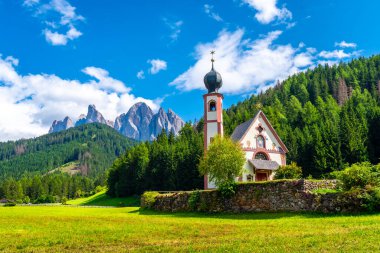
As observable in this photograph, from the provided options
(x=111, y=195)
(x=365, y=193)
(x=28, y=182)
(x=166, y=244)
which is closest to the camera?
(x=166, y=244)

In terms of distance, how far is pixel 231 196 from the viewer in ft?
97.3

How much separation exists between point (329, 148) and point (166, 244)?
53.5 metres

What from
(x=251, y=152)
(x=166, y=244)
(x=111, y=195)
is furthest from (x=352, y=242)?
(x=111, y=195)

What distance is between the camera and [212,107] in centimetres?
5341

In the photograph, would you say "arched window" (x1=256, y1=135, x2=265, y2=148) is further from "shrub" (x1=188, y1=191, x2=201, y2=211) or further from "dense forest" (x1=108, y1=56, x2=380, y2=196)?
"shrub" (x1=188, y1=191, x2=201, y2=211)

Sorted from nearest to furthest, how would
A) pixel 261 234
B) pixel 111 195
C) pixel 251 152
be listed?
pixel 261 234 < pixel 251 152 < pixel 111 195

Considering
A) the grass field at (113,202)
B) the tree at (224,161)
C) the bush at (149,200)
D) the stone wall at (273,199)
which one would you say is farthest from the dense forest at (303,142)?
the stone wall at (273,199)

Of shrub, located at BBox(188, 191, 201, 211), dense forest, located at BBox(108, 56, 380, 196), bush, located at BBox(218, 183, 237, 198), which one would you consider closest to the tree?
shrub, located at BBox(188, 191, 201, 211)

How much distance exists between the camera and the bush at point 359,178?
22078 millimetres

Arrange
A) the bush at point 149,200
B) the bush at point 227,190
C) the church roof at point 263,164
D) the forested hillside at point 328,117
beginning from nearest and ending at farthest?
the bush at point 227,190
the bush at point 149,200
the church roof at point 263,164
the forested hillside at point 328,117

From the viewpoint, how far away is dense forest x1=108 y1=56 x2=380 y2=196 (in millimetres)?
59781

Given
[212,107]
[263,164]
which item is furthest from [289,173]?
[212,107]

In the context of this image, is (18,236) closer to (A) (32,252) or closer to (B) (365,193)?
(A) (32,252)

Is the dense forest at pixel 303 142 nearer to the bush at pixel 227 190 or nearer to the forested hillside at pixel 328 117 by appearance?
the forested hillside at pixel 328 117
